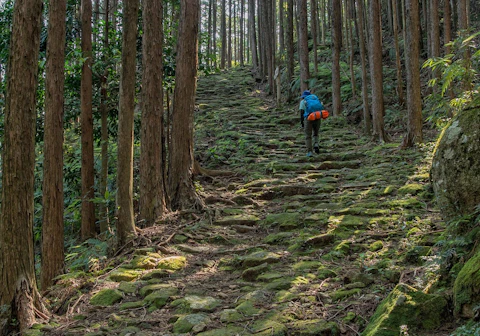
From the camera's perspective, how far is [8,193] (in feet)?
15.4

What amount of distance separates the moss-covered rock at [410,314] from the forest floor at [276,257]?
147 millimetres

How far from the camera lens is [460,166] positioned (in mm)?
4188

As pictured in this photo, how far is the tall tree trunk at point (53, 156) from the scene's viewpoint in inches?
267

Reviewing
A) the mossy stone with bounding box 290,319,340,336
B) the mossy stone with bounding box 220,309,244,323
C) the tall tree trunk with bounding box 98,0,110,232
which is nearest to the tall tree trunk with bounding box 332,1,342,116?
the tall tree trunk with bounding box 98,0,110,232

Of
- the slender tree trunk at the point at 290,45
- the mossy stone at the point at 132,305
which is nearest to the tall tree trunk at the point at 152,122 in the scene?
the mossy stone at the point at 132,305

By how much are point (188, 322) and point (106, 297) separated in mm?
1465

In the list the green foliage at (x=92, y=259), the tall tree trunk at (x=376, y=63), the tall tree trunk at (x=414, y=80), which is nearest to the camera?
the green foliage at (x=92, y=259)

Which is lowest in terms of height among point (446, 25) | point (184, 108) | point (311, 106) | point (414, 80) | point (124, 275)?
point (124, 275)

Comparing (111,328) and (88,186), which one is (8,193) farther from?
(88,186)

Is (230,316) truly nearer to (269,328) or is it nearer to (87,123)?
(269,328)

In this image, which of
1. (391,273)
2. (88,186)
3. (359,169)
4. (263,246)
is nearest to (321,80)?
(359,169)

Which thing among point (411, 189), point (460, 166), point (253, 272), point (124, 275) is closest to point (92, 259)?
point (124, 275)

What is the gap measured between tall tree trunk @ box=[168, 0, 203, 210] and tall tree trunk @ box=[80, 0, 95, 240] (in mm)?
2040

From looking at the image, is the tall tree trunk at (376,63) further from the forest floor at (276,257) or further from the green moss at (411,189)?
the green moss at (411,189)
